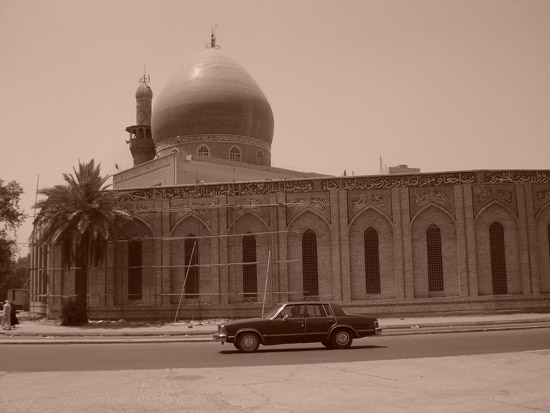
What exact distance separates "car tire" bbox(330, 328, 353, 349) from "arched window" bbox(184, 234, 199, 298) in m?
16.8

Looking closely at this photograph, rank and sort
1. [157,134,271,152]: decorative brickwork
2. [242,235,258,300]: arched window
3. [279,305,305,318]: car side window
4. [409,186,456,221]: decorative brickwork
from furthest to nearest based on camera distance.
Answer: [157,134,271,152]: decorative brickwork < [242,235,258,300]: arched window < [409,186,456,221]: decorative brickwork < [279,305,305,318]: car side window

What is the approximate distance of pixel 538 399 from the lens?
8.96 metres

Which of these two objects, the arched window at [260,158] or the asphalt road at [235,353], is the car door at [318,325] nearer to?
the asphalt road at [235,353]

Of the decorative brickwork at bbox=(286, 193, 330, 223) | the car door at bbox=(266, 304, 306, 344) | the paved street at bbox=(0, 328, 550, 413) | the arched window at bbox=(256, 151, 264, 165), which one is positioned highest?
the arched window at bbox=(256, 151, 264, 165)

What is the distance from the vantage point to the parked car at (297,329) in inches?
645

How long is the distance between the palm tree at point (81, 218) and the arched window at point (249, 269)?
6.14 meters

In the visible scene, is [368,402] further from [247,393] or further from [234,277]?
[234,277]

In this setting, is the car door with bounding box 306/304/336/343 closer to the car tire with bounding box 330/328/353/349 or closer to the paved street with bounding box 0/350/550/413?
the car tire with bounding box 330/328/353/349

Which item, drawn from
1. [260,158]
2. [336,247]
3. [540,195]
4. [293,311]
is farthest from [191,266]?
[540,195]

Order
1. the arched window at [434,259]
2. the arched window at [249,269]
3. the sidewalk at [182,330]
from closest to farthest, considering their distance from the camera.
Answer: the sidewalk at [182,330]
the arched window at [434,259]
the arched window at [249,269]

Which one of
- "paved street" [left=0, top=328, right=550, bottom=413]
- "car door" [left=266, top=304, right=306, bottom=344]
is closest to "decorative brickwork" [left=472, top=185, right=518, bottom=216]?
"paved street" [left=0, top=328, right=550, bottom=413]

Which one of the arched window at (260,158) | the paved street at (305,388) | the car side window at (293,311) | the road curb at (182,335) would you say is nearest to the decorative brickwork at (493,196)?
the road curb at (182,335)

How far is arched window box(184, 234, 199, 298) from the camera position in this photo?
32.7m

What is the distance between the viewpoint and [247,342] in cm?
1642
